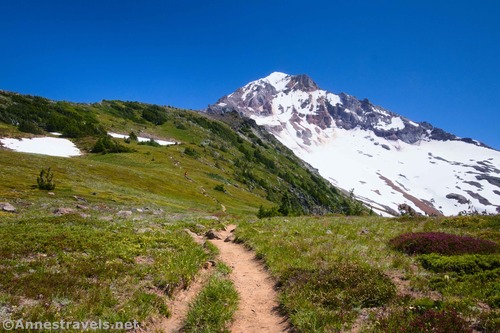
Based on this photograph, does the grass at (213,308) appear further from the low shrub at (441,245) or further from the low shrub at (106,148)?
the low shrub at (106,148)

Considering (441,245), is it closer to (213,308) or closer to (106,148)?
(213,308)

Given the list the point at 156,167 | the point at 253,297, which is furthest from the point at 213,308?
the point at 156,167

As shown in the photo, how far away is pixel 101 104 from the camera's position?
199 meters

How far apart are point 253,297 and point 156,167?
75.3 meters

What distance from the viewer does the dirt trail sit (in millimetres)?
10508

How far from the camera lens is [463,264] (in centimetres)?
1266

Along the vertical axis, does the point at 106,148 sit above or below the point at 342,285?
above

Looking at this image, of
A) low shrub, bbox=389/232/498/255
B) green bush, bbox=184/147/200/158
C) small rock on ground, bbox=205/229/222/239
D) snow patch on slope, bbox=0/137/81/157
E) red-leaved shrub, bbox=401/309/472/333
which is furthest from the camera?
green bush, bbox=184/147/200/158

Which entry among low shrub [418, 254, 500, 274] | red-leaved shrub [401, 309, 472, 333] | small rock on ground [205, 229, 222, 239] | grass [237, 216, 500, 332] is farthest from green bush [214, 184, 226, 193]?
red-leaved shrub [401, 309, 472, 333]

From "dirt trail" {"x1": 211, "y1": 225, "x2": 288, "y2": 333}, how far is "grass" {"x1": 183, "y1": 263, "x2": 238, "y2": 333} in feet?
1.19

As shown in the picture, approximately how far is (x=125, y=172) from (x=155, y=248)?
173ft

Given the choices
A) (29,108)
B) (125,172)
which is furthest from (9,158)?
(29,108)

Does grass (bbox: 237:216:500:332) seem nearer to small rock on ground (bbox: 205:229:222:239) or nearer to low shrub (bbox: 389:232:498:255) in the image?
low shrub (bbox: 389:232:498:255)

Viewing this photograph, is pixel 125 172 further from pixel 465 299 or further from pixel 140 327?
pixel 465 299
